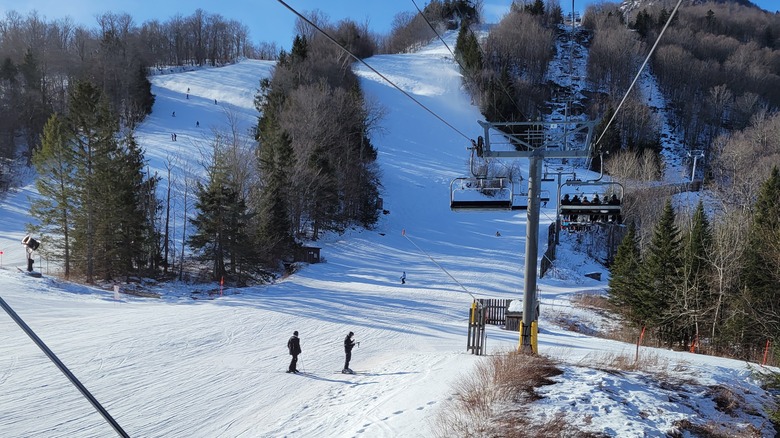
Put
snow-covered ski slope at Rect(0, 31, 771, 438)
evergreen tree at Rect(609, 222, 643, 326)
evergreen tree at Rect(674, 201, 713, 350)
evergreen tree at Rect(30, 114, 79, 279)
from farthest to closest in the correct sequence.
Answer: evergreen tree at Rect(30, 114, 79, 279), evergreen tree at Rect(609, 222, 643, 326), evergreen tree at Rect(674, 201, 713, 350), snow-covered ski slope at Rect(0, 31, 771, 438)

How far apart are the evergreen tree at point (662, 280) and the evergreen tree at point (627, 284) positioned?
53 centimetres

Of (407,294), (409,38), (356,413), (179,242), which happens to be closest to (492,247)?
(407,294)

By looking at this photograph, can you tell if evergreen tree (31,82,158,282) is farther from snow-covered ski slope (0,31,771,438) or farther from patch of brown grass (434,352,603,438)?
patch of brown grass (434,352,603,438)

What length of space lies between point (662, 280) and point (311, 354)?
18.6 metres

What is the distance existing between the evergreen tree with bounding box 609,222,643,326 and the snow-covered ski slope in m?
2.44

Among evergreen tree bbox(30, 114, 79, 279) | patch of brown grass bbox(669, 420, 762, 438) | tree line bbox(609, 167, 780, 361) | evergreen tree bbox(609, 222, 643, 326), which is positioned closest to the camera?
patch of brown grass bbox(669, 420, 762, 438)

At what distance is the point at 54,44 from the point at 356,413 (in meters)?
91.0

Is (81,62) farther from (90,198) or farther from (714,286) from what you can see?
(714,286)

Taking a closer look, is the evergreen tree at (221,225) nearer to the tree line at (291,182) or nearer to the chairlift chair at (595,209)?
the tree line at (291,182)

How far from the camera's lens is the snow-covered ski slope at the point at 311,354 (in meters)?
8.84

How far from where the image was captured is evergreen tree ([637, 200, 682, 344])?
23.6 meters

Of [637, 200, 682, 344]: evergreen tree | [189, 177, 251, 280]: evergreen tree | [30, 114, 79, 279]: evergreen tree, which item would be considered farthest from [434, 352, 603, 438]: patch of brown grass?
[30, 114, 79, 279]: evergreen tree

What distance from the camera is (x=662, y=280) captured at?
2433 cm

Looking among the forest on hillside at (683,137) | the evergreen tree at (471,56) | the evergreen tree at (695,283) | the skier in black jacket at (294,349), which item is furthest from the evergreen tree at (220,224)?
the evergreen tree at (471,56)
